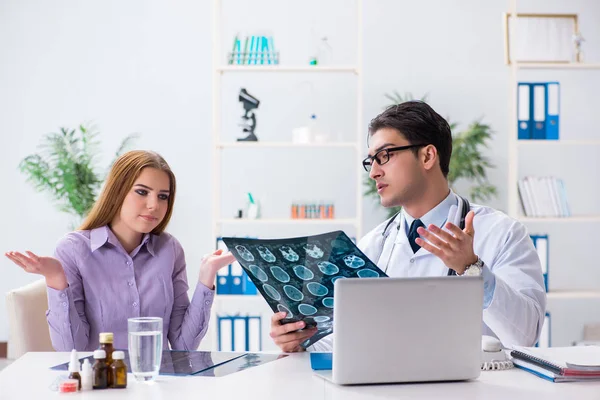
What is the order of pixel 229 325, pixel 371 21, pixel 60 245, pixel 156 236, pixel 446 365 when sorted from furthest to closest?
pixel 371 21 → pixel 229 325 → pixel 156 236 → pixel 60 245 → pixel 446 365

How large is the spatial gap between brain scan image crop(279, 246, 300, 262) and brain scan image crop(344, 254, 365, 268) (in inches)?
4.6

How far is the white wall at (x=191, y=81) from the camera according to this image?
15.3ft

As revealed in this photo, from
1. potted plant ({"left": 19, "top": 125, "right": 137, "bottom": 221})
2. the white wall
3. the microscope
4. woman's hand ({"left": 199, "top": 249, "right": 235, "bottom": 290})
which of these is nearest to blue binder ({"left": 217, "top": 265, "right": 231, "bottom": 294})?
the white wall

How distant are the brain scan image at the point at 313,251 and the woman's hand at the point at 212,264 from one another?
59 centimetres

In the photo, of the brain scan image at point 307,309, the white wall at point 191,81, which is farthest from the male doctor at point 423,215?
the white wall at point 191,81

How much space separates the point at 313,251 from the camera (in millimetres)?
1615

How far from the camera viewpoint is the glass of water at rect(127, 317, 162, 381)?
1.55m

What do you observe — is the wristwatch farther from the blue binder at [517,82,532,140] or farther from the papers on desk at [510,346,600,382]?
the blue binder at [517,82,532,140]

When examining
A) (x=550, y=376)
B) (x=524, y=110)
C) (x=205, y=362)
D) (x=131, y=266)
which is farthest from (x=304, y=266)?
(x=524, y=110)

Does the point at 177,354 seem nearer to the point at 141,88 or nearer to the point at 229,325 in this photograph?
the point at 229,325

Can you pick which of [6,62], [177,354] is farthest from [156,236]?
[6,62]

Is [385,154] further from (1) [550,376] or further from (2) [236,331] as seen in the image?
(2) [236,331]

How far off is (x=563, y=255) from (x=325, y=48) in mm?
2066

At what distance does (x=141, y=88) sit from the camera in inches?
187
